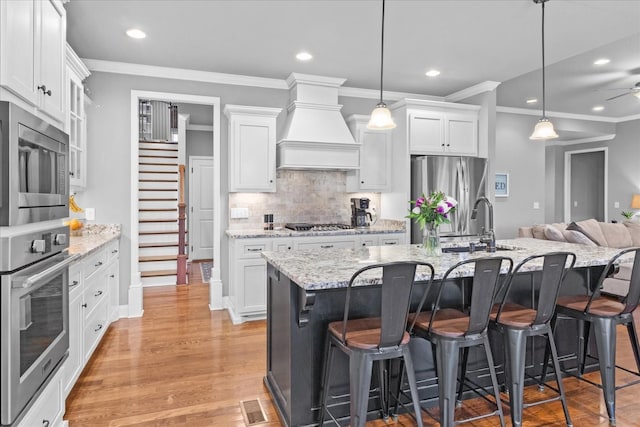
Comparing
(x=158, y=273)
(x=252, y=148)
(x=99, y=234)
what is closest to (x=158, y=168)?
(x=158, y=273)

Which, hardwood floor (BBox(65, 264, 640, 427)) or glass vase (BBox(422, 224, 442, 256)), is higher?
glass vase (BBox(422, 224, 442, 256))

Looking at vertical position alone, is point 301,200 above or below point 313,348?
above

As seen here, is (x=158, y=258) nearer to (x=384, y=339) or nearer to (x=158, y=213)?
(x=158, y=213)

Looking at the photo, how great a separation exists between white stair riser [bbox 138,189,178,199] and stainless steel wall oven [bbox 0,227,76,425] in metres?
5.10

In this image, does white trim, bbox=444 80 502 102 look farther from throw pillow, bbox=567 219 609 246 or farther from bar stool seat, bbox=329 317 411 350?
bar stool seat, bbox=329 317 411 350

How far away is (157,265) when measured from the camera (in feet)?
21.1

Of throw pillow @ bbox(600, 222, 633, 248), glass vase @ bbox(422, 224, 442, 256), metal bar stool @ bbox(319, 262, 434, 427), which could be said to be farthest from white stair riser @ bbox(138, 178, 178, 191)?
throw pillow @ bbox(600, 222, 633, 248)

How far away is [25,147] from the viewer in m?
1.61

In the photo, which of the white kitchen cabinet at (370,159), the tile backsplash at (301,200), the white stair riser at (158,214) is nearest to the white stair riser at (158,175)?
the white stair riser at (158,214)

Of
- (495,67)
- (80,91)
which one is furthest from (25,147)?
(495,67)

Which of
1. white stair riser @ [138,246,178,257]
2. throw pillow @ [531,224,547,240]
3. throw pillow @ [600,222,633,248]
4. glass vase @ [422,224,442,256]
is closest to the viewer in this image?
glass vase @ [422,224,442,256]

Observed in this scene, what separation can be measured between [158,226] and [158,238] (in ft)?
0.70

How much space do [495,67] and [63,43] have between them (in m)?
4.12

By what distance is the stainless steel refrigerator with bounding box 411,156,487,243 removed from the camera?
15.8ft
